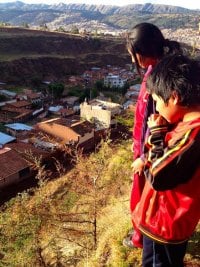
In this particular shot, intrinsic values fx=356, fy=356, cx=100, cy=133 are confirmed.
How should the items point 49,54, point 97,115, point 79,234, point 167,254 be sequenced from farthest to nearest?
point 49,54 → point 97,115 → point 79,234 → point 167,254

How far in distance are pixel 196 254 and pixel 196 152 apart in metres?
2.10

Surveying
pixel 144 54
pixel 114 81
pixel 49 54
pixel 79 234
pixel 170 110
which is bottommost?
pixel 114 81

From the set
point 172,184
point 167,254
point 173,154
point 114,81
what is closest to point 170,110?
point 173,154

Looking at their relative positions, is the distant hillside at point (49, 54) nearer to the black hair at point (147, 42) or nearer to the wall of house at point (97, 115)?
the wall of house at point (97, 115)

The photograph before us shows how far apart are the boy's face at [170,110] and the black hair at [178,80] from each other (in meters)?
0.02

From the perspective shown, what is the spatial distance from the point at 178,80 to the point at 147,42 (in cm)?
90

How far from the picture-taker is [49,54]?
46188 millimetres

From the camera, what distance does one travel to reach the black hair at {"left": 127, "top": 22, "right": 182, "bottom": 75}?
250 cm

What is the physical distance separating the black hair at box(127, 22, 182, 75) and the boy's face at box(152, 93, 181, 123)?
82cm

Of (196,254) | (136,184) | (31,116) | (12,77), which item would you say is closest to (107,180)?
(196,254)

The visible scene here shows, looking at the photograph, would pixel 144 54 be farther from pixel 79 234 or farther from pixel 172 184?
pixel 79 234

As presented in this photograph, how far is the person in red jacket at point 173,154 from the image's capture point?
5.53 ft

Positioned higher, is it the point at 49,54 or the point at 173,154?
the point at 173,154

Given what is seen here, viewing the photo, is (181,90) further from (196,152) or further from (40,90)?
(40,90)
